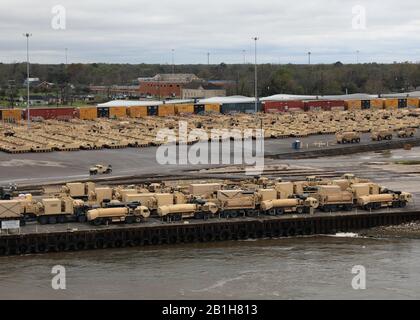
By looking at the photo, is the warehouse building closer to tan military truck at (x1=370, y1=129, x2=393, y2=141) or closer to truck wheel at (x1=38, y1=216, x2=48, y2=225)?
tan military truck at (x1=370, y1=129, x2=393, y2=141)

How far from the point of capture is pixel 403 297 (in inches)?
1303

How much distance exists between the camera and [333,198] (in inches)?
1919

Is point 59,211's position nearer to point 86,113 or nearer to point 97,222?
point 97,222

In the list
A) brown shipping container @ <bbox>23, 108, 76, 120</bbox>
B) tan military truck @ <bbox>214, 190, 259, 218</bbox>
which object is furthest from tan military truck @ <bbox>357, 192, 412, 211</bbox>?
brown shipping container @ <bbox>23, 108, 76, 120</bbox>

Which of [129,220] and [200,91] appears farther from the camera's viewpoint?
[200,91]

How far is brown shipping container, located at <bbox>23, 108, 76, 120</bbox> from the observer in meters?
110

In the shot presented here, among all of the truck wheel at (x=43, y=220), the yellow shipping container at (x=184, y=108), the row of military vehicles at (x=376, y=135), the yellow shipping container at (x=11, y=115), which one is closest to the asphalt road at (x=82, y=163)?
the row of military vehicles at (x=376, y=135)

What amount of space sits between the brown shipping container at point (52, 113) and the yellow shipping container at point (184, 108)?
15225mm

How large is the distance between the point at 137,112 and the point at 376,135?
3799 centimetres

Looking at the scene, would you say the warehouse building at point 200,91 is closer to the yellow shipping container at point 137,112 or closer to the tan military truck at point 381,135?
the yellow shipping container at point 137,112

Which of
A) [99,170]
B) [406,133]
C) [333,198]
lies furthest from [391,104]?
[333,198]

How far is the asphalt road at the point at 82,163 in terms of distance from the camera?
211 feet

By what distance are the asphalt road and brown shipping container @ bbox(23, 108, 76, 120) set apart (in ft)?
102

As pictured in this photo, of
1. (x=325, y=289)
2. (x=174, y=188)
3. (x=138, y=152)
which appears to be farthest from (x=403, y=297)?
(x=138, y=152)
